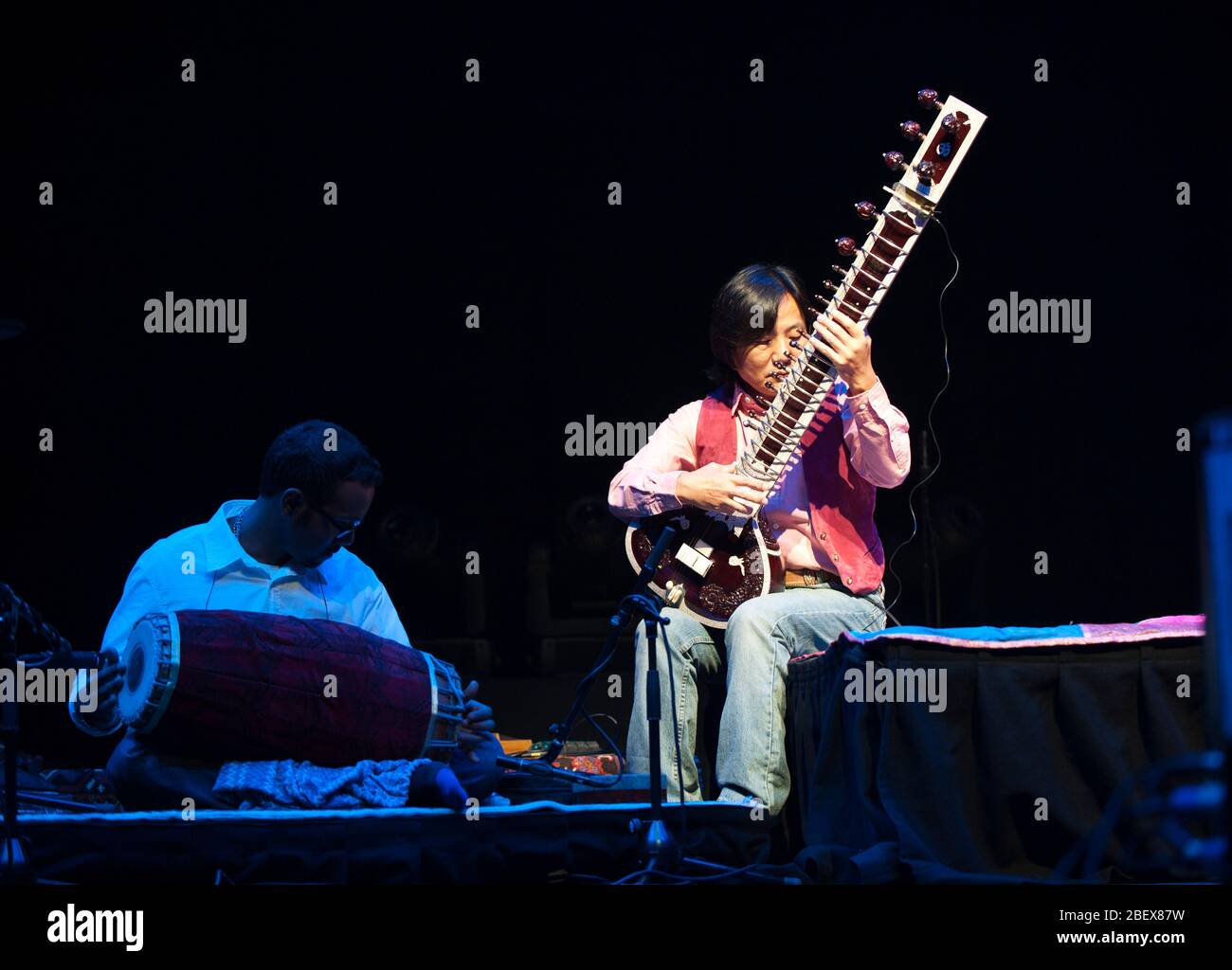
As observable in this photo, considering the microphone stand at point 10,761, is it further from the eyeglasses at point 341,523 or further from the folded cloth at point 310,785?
the eyeglasses at point 341,523

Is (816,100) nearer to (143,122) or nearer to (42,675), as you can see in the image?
(143,122)

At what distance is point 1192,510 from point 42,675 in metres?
4.19

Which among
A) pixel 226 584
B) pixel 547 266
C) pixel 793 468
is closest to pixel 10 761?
pixel 226 584

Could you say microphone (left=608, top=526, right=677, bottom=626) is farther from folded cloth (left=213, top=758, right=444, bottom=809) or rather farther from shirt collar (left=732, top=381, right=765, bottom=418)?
folded cloth (left=213, top=758, right=444, bottom=809)

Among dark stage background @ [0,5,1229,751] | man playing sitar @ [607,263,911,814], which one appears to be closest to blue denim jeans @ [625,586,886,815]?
man playing sitar @ [607,263,911,814]

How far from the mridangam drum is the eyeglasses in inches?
14.4

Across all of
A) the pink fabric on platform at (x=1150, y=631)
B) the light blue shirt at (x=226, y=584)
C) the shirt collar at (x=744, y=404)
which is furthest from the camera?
the shirt collar at (x=744, y=404)

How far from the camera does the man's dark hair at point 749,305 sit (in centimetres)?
402

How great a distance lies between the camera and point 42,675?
3.37 meters

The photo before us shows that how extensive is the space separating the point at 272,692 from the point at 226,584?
1.98 ft

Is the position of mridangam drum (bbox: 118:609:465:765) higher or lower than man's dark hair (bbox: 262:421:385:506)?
lower

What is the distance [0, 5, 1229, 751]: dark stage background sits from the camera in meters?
5.20

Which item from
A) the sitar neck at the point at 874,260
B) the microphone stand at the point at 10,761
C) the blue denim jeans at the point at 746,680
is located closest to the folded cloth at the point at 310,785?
the microphone stand at the point at 10,761

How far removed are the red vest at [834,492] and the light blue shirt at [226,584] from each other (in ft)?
3.49
